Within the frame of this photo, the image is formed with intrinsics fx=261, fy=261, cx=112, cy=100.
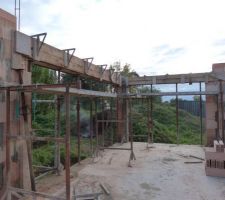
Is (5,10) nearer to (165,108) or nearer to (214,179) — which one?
(214,179)

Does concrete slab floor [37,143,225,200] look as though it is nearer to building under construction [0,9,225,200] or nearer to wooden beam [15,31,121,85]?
building under construction [0,9,225,200]

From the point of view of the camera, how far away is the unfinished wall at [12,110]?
4441 millimetres

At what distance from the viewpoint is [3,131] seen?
14.8 ft

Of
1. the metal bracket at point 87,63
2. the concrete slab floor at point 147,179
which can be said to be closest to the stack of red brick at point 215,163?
the concrete slab floor at point 147,179

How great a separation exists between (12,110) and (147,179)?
3408mm

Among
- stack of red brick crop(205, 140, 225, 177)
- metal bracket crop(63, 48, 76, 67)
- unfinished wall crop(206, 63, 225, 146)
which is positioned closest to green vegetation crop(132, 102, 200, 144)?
unfinished wall crop(206, 63, 225, 146)

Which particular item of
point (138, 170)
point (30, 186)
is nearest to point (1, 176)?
point (30, 186)

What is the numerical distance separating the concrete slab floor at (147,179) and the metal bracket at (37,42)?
283cm

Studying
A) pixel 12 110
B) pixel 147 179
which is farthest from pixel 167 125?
pixel 12 110

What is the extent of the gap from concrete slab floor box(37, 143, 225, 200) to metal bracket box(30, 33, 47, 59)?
2.83 m

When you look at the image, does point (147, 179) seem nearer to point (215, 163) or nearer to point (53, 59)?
point (215, 163)

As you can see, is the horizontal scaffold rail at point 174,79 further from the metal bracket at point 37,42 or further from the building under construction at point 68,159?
the metal bracket at point 37,42

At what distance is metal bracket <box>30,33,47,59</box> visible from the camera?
209 inches

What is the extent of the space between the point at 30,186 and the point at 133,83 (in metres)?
7.24
